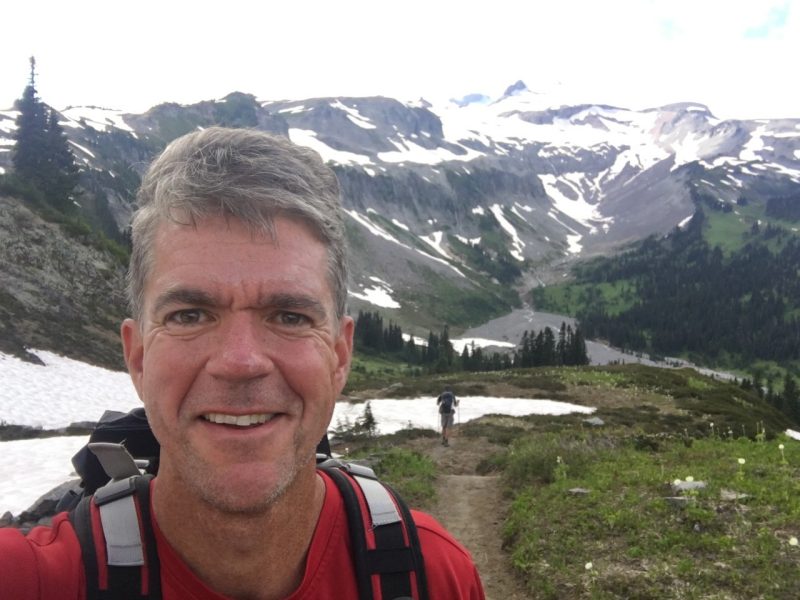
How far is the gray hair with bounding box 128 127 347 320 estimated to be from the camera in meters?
2.56

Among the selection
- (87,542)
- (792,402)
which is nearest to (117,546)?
(87,542)

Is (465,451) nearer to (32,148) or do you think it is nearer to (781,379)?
(32,148)

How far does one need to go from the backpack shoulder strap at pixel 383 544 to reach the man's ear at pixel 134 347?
45.5 inches

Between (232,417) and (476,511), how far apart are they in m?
13.4

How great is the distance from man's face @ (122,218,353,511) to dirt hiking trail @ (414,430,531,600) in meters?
8.72

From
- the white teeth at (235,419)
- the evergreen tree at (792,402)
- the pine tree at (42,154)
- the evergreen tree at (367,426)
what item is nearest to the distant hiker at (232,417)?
the white teeth at (235,419)

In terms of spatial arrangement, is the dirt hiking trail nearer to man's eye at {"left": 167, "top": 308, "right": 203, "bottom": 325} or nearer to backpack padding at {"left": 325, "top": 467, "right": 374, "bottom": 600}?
backpack padding at {"left": 325, "top": 467, "right": 374, "bottom": 600}

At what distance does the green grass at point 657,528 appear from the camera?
28.0 ft

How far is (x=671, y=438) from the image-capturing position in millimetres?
20062

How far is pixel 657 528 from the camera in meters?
10.2

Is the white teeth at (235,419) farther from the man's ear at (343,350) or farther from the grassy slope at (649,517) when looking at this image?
the grassy slope at (649,517)

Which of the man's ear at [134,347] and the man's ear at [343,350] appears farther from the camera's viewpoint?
the man's ear at [343,350]

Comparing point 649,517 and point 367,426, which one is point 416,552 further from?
point 367,426

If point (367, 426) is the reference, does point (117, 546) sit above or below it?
above
